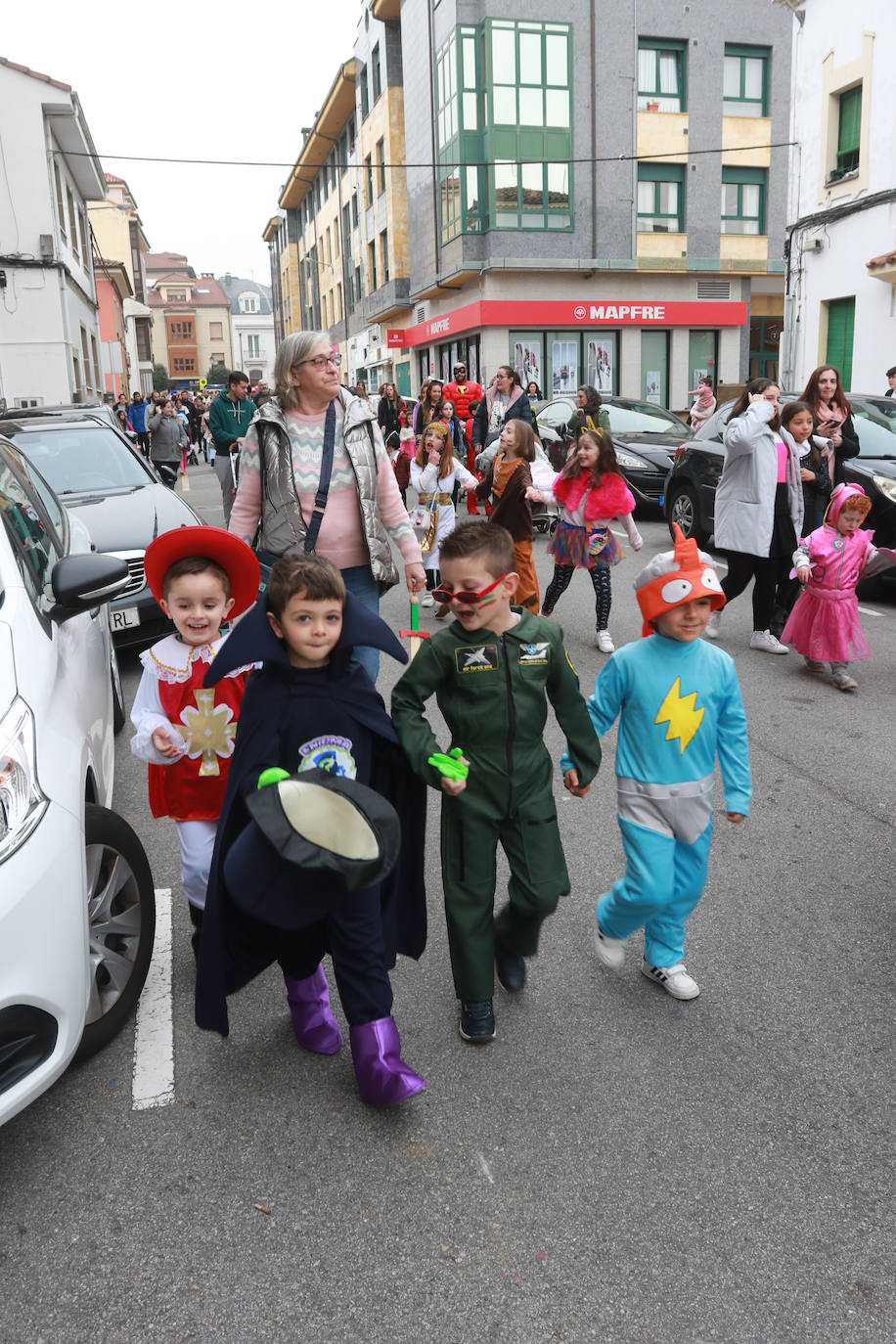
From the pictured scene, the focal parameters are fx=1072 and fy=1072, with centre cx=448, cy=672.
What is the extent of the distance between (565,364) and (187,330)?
99.8 metres

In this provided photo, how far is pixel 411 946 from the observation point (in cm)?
299

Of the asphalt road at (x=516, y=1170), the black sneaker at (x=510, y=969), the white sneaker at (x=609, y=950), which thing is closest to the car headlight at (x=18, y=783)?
the asphalt road at (x=516, y=1170)

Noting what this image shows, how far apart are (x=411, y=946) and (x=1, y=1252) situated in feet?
3.94

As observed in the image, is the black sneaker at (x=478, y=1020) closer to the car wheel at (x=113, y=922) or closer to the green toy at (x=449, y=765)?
the green toy at (x=449, y=765)

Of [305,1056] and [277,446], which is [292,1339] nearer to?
[305,1056]

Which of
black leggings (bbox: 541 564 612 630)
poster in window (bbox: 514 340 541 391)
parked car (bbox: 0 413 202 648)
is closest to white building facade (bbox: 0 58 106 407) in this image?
poster in window (bbox: 514 340 541 391)

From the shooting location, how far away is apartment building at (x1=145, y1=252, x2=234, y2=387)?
120m

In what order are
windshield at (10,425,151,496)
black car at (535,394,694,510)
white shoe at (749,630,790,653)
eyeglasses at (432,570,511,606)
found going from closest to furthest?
1. eyeglasses at (432,570,511,606)
2. white shoe at (749,630,790,653)
3. windshield at (10,425,151,496)
4. black car at (535,394,694,510)

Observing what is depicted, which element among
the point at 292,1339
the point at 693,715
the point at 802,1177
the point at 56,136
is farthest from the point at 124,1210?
the point at 56,136

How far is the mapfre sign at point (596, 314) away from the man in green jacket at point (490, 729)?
1140 inches

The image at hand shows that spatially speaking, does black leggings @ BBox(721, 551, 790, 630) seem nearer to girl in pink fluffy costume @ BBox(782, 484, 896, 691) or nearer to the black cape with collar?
girl in pink fluffy costume @ BBox(782, 484, 896, 691)

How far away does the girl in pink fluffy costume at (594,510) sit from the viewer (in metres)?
7.27

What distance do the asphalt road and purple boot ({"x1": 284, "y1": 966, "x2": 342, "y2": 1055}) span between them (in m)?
0.05

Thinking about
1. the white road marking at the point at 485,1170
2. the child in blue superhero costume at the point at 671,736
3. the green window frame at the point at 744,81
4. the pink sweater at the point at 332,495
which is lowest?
the white road marking at the point at 485,1170
